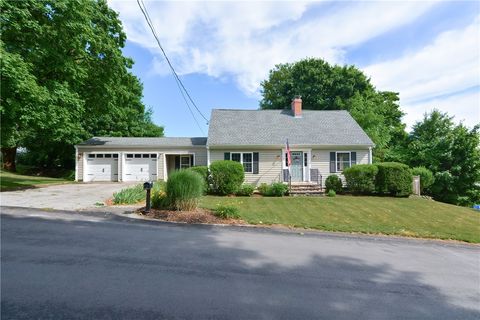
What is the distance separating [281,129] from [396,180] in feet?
24.9

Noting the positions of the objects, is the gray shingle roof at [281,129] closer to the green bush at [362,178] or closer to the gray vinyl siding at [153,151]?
the green bush at [362,178]

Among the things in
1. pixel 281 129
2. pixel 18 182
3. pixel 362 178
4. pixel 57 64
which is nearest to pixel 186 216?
pixel 362 178

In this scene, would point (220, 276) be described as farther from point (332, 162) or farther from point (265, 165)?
point (332, 162)

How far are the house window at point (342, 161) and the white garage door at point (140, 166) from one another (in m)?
13.2

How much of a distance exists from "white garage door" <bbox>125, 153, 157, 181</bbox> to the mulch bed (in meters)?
12.4

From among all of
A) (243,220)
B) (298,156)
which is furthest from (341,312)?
(298,156)

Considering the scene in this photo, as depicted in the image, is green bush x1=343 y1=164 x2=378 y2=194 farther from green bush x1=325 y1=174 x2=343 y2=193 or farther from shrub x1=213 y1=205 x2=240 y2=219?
shrub x1=213 y1=205 x2=240 y2=219

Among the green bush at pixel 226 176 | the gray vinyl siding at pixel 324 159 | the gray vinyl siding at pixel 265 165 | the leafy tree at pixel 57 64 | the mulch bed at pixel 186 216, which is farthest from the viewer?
the gray vinyl siding at pixel 324 159

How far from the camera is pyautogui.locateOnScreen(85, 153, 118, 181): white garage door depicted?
20297 millimetres

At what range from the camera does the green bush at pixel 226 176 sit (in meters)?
13.8

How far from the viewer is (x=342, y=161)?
17062 millimetres

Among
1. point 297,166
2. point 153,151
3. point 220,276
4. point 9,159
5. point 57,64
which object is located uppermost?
point 57,64

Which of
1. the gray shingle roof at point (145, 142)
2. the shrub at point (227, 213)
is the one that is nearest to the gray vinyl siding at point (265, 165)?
the gray shingle roof at point (145, 142)

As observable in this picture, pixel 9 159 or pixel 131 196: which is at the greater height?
pixel 9 159
